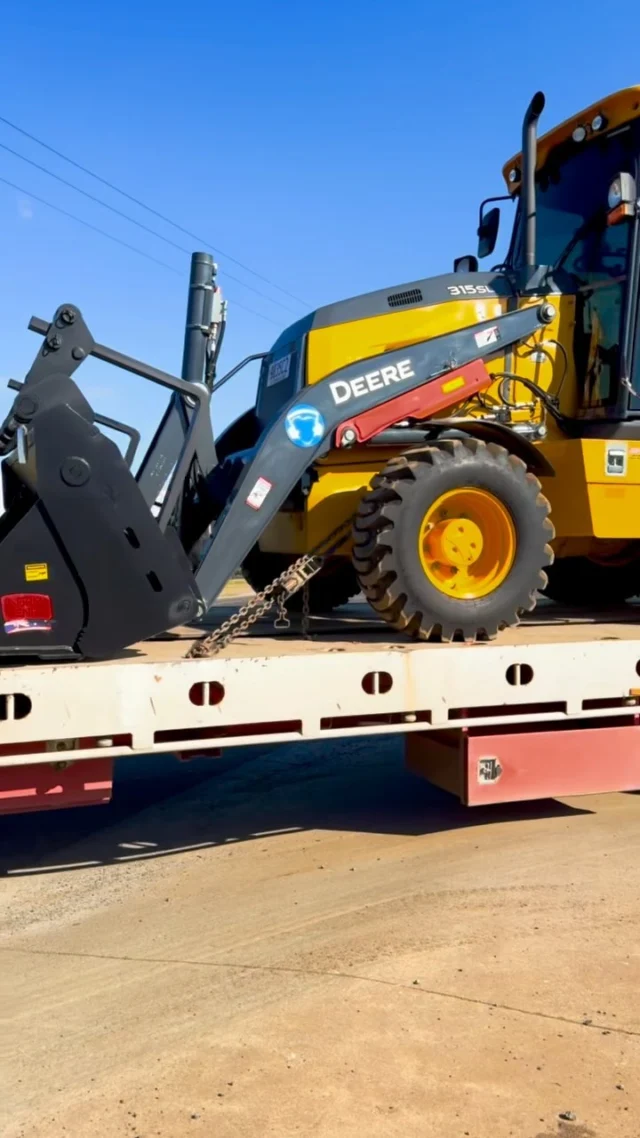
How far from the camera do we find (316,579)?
745cm

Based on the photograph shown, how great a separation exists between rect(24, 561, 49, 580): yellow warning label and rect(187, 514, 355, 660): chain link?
73 cm

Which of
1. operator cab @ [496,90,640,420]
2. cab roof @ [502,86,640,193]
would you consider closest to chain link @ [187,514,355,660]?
operator cab @ [496,90,640,420]

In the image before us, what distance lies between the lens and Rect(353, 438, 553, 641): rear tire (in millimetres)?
5043

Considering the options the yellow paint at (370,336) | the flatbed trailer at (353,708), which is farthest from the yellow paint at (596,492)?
the yellow paint at (370,336)

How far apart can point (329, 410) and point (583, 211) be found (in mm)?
2495

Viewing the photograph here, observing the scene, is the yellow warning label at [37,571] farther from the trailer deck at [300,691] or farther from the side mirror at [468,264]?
the side mirror at [468,264]

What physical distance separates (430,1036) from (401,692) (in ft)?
5.43

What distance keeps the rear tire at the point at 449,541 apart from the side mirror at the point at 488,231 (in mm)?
2493

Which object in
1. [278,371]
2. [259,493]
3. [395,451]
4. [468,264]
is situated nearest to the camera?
[259,493]

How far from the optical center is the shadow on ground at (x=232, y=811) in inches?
203

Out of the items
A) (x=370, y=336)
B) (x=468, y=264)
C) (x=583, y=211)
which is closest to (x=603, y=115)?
(x=583, y=211)

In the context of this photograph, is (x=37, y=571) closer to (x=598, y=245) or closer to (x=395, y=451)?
(x=395, y=451)

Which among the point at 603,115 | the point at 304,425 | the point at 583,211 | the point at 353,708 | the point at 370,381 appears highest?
the point at 603,115

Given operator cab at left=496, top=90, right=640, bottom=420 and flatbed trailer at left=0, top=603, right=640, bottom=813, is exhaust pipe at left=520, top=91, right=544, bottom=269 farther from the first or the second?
flatbed trailer at left=0, top=603, right=640, bottom=813
